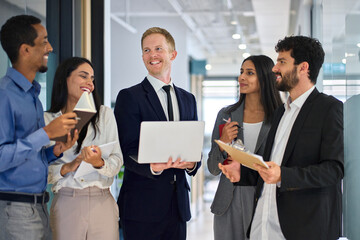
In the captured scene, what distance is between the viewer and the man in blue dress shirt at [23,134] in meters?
2.09

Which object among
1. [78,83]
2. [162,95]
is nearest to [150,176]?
[162,95]

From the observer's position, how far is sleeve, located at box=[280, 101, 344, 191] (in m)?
2.13

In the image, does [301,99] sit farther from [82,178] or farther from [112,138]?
[82,178]

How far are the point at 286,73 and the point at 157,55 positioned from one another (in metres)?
0.88

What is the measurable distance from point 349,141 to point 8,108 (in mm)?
1664

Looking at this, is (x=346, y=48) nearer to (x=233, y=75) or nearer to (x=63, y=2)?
(x=63, y=2)

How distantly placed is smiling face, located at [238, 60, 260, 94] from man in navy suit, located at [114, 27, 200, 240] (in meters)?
0.41

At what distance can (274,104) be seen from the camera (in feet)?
9.66

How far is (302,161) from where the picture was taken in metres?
2.24

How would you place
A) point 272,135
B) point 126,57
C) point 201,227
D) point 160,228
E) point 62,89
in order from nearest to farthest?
point 272,135 → point 62,89 → point 160,228 → point 126,57 → point 201,227

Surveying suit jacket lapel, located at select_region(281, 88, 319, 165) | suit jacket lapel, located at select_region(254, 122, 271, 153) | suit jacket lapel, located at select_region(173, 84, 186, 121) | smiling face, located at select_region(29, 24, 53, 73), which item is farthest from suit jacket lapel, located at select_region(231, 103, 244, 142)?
smiling face, located at select_region(29, 24, 53, 73)

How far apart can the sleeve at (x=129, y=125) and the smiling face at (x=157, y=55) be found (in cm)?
20

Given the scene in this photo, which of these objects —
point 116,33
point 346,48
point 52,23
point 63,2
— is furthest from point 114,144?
point 116,33

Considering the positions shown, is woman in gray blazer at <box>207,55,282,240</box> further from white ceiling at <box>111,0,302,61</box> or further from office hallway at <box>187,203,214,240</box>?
office hallway at <box>187,203,214,240</box>
